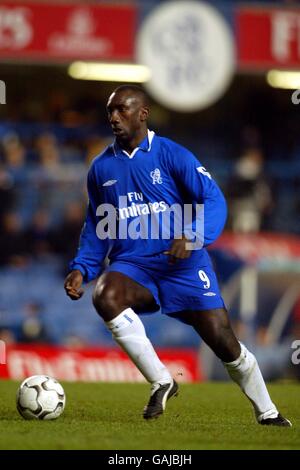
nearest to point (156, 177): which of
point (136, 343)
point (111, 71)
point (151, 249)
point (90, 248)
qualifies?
point (151, 249)

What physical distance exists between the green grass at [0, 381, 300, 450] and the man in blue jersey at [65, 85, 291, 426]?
306mm

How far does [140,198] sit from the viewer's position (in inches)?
274

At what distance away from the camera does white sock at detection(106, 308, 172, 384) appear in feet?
21.8

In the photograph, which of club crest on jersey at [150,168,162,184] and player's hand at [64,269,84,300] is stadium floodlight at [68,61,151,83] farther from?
player's hand at [64,269,84,300]

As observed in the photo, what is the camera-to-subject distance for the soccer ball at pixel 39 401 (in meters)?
6.92

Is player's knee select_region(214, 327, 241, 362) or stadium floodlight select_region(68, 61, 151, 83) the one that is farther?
stadium floodlight select_region(68, 61, 151, 83)

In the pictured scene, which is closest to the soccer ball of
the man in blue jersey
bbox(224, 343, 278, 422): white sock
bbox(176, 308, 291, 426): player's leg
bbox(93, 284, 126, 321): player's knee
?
the man in blue jersey

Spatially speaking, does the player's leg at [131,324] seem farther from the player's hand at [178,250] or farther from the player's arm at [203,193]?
the player's arm at [203,193]

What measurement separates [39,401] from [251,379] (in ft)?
4.46

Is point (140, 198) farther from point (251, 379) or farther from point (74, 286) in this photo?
point (251, 379)

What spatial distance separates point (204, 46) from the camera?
15.1 meters

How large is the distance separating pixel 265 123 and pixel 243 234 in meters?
2.99

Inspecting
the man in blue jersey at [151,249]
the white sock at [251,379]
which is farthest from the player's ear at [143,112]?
the white sock at [251,379]

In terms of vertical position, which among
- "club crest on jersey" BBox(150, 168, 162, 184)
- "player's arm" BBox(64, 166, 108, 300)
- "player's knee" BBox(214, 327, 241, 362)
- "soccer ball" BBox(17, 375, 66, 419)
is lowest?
"soccer ball" BBox(17, 375, 66, 419)
